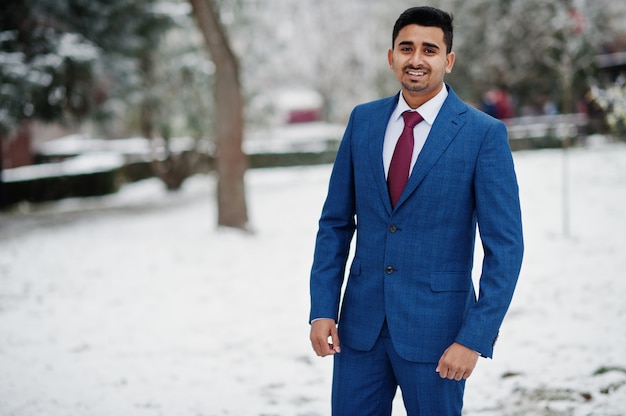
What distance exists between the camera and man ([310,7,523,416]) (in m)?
2.24

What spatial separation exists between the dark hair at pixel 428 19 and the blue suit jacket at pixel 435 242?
0.87 ft

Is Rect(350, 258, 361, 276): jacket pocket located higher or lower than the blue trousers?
higher

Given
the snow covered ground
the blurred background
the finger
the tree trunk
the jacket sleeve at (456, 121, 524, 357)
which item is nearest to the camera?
the jacket sleeve at (456, 121, 524, 357)

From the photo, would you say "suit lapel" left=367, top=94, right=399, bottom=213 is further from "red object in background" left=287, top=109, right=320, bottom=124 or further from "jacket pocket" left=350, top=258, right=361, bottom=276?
"red object in background" left=287, top=109, right=320, bottom=124

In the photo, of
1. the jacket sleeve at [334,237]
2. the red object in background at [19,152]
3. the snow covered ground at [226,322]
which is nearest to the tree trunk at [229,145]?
the snow covered ground at [226,322]

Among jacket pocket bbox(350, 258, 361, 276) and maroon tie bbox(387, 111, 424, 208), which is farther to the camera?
jacket pocket bbox(350, 258, 361, 276)

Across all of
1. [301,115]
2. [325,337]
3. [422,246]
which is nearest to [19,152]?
[325,337]

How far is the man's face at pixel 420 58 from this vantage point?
90.7 inches

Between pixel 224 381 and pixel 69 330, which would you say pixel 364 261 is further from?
pixel 69 330

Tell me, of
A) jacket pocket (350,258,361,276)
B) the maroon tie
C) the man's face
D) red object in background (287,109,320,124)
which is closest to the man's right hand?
jacket pocket (350,258,361,276)

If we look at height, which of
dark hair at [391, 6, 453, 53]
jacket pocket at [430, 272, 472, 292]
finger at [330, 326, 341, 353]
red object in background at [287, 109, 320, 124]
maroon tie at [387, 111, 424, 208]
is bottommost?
finger at [330, 326, 341, 353]

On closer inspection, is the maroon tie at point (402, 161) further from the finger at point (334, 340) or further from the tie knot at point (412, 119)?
the finger at point (334, 340)

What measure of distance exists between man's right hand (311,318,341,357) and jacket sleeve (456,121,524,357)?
488mm

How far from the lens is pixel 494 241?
224 centimetres
